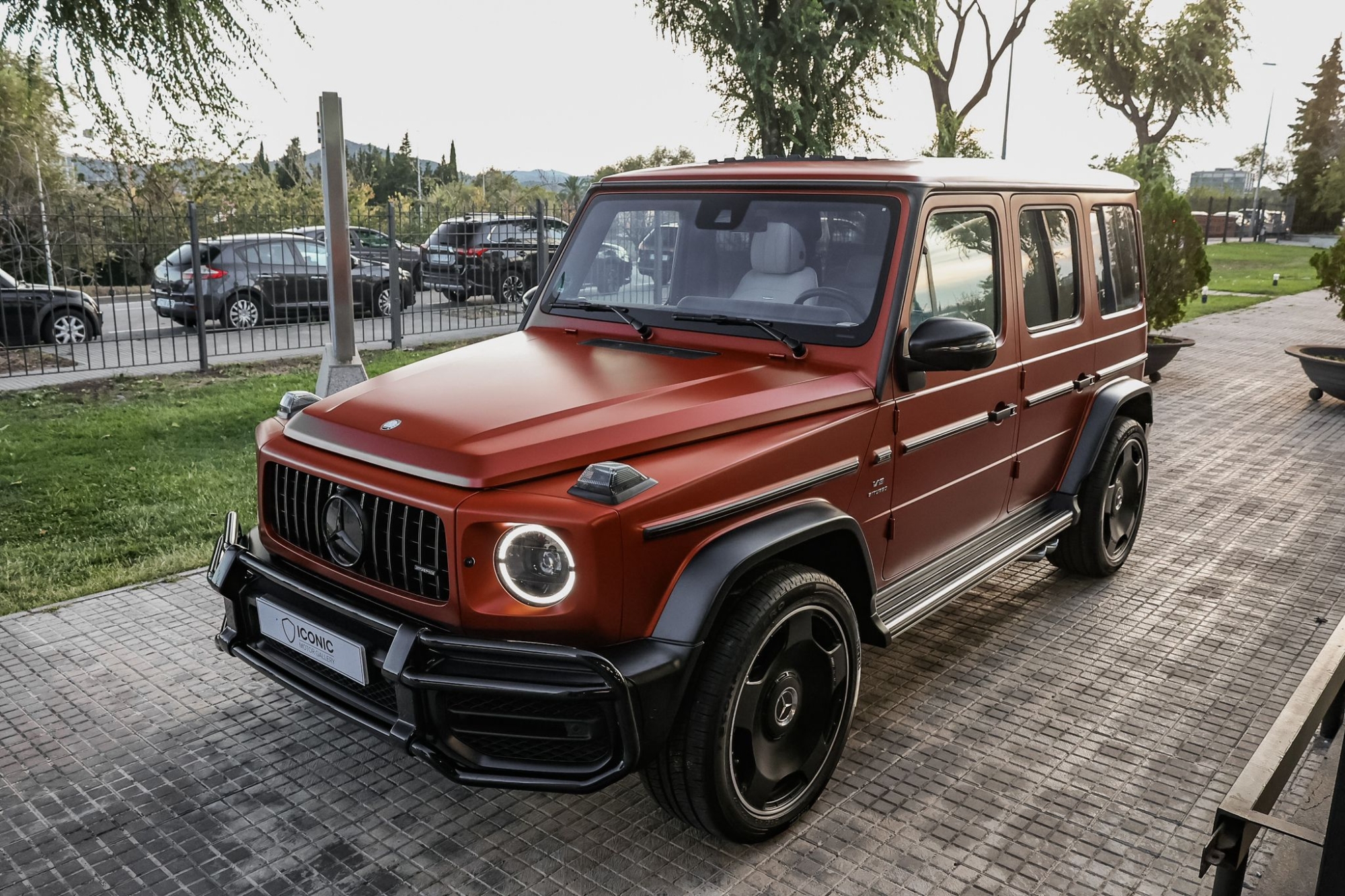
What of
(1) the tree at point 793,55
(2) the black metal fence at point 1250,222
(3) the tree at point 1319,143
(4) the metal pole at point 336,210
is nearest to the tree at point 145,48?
(4) the metal pole at point 336,210

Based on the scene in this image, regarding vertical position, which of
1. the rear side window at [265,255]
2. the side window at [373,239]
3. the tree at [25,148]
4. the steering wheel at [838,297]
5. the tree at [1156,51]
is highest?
the tree at [1156,51]

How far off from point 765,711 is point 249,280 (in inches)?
507

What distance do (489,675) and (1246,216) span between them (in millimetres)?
69058

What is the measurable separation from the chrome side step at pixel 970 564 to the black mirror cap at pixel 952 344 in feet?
2.95

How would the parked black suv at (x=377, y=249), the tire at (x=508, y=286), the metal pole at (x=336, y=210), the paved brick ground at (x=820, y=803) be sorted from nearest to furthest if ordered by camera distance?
the paved brick ground at (x=820, y=803)
the metal pole at (x=336, y=210)
the parked black suv at (x=377, y=249)
the tire at (x=508, y=286)

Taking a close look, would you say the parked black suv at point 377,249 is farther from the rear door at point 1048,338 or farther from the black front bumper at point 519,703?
the black front bumper at point 519,703

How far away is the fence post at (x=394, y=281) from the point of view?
1444cm

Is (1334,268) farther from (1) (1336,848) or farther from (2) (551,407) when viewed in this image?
(2) (551,407)

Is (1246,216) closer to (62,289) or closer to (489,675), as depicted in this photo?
(62,289)

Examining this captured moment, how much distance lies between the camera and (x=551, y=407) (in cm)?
333

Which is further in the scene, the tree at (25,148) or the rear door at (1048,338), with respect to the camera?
the tree at (25,148)

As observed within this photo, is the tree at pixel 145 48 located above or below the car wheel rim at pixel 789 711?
above

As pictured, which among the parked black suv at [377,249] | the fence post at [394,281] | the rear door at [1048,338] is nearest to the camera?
the rear door at [1048,338]

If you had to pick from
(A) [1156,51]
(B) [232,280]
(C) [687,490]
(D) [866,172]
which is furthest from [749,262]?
(A) [1156,51]
